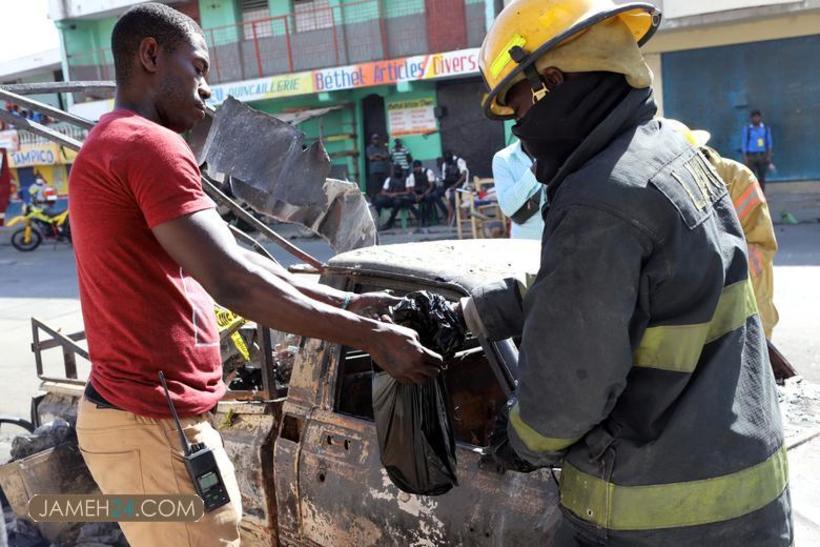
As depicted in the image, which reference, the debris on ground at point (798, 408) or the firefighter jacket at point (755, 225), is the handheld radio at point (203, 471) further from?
the firefighter jacket at point (755, 225)

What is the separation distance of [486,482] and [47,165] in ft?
91.2

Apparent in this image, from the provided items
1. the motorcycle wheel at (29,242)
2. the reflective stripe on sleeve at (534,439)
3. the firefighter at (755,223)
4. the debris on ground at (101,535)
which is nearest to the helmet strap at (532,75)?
the reflective stripe on sleeve at (534,439)

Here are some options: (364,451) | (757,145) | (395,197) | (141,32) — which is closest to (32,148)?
(395,197)

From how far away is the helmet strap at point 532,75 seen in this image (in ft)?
6.01

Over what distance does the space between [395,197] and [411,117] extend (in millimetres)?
2801

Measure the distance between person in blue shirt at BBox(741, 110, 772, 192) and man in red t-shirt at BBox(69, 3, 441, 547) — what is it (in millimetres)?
15316

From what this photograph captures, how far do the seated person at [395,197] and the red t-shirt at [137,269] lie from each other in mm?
16605

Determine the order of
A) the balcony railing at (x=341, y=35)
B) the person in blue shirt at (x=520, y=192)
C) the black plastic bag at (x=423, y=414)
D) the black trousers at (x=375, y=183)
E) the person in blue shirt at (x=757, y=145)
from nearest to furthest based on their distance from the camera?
the black plastic bag at (x=423, y=414) < the person in blue shirt at (x=520, y=192) < the person in blue shirt at (x=757, y=145) < the balcony railing at (x=341, y=35) < the black trousers at (x=375, y=183)

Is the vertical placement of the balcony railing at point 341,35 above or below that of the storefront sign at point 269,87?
above

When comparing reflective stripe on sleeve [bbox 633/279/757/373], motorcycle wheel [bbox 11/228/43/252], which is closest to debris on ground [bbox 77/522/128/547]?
reflective stripe on sleeve [bbox 633/279/757/373]

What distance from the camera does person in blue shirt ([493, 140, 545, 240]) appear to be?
480 cm

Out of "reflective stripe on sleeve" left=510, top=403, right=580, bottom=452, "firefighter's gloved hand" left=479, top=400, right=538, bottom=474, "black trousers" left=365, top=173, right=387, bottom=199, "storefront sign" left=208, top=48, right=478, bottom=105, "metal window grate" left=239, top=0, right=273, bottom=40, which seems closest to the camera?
"reflective stripe on sleeve" left=510, top=403, right=580, bottom=452

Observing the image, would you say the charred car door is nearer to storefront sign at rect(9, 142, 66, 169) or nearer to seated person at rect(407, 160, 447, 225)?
seated person at rect(407, 160, 447, 225)

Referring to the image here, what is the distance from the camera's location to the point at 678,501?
5.65 feet
